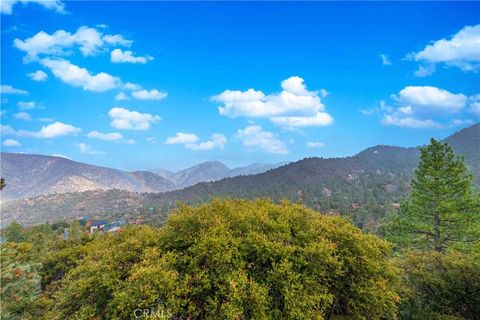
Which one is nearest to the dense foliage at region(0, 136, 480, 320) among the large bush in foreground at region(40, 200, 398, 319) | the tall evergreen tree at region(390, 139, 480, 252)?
the large bush in foreground at region(40, 200, 398, 319)

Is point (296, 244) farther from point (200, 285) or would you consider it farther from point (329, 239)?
point (200, 285)

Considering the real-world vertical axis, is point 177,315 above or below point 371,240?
below

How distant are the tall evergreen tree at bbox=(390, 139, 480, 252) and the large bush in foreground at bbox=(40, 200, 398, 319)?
15.7 m

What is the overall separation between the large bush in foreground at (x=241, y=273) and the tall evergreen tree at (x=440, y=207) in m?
15.7

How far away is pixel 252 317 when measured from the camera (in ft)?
34.8

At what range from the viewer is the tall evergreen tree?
80.9 ft

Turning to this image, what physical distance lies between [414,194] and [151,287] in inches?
1070

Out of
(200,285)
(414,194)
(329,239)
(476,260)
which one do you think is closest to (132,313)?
(200,285)

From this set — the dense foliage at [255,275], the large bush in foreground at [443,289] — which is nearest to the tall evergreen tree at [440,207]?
the large bush in foreground at [443,289]

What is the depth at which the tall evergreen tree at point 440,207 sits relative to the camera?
2466 cm

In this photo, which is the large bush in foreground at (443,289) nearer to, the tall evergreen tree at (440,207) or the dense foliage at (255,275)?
the dense foliage at (255,275)

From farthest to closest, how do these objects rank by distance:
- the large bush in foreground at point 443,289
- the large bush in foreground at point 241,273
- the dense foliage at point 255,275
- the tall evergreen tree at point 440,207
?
the tall evergreen tree at point 440,207, the large bush in foreground at point 443,289, the dense foliage at point 255,275, the large bush in foreground at point 241,273

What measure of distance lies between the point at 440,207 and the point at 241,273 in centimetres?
2342

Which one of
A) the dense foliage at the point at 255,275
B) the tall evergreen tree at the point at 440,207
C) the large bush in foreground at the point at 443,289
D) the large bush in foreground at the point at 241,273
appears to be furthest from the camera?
the tall evergreen tree at the point at 440,207
